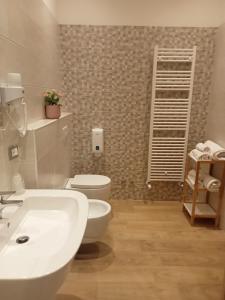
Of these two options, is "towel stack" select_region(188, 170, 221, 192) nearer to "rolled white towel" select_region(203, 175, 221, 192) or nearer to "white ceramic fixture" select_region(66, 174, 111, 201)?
"rolled white towel" select_region(203, 175, 221, 192)

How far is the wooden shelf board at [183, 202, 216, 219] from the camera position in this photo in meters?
2.59

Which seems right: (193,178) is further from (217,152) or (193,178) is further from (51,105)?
(51,105)

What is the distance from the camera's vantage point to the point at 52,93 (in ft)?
6.98

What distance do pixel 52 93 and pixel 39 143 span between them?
72 cm

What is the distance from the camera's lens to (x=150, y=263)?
200 centimetres

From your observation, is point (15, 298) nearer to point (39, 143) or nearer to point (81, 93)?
point (39, 143)

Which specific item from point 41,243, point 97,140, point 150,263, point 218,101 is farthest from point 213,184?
point 41,243

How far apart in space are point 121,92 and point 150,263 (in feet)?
6.08

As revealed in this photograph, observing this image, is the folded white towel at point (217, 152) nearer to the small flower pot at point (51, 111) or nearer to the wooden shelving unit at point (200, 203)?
the wooden shelving unit at point (200, 203)

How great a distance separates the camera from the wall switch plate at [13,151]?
1.40 meters

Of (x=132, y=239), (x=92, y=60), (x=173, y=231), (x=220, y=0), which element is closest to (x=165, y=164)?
(x=173, y=231)

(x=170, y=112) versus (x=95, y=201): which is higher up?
(x=170, y=112)

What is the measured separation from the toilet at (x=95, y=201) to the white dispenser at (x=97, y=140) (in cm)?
39

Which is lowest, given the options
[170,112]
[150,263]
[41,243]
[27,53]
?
[150,263]
